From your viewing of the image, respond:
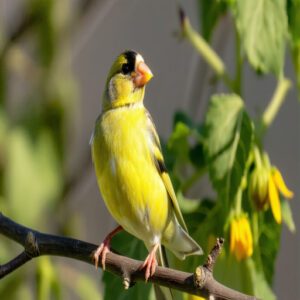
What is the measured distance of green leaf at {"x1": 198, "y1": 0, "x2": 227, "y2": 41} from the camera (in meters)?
1.56

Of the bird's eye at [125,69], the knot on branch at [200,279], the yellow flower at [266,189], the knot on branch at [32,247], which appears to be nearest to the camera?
the knot on branch at [200,279]

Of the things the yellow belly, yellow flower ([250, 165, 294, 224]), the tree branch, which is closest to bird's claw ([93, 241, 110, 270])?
the tree branch

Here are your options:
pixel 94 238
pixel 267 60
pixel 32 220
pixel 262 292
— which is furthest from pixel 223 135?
pixel 94 238

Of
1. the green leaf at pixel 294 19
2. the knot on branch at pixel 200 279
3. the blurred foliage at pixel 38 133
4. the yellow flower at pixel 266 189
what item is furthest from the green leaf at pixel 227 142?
the blurred foliage at pixel 38 133

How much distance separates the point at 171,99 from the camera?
3.26m

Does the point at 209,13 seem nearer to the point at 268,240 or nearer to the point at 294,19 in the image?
the point at 294,19

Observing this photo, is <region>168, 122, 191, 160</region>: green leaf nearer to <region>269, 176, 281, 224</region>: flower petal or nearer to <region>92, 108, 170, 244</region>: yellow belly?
<region>92, 108, 170, 244</region>: yellow belly

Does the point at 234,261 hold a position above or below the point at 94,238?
above

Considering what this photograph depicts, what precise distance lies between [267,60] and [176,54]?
6.26 feet

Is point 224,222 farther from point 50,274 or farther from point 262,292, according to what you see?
point 50,274

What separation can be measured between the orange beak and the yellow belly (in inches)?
2.4

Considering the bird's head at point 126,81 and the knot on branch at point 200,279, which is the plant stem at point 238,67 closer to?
the bird's head at point 126,81

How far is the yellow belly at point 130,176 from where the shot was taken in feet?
4.68

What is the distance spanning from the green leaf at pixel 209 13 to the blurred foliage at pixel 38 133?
0.54 meters
